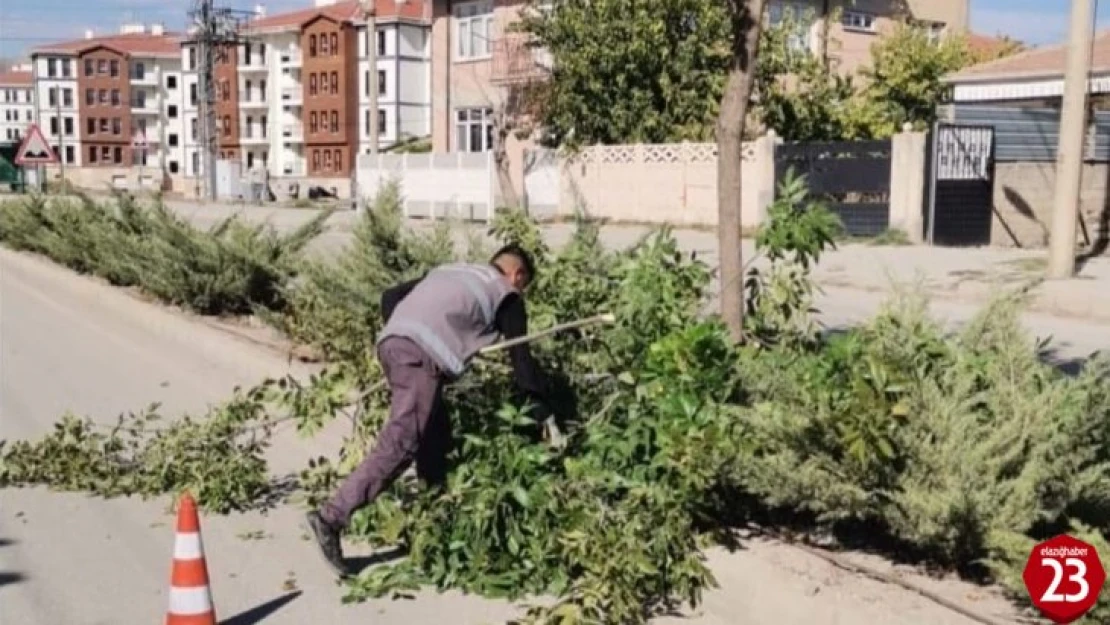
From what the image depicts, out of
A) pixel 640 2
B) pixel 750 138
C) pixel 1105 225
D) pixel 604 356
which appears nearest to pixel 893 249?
pixel 1105 225

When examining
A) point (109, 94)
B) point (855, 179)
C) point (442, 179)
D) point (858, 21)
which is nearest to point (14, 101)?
point (109, 94)

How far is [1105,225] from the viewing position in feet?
77.1

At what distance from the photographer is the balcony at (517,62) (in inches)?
1483

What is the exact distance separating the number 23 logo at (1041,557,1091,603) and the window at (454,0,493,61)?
40053 millimetres

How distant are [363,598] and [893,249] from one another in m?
18.0

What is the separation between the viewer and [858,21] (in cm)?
4569

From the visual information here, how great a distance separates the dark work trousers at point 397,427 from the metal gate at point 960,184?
19.0 metres

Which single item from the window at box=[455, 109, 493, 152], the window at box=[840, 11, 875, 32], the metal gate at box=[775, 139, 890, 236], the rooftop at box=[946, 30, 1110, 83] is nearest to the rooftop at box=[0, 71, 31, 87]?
the window at box=[455, 109, 493, 152]

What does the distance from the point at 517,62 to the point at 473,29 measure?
5690mm

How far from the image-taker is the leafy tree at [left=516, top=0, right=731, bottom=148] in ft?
103

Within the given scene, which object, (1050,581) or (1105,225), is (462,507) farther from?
(1105,225)

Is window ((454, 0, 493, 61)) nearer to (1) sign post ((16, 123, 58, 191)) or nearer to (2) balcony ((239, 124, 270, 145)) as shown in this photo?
(1) sign post ((16, 123, 58, 191))

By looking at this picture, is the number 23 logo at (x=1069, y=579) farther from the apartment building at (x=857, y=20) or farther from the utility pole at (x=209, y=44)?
the utility pole at (x=209, y=44)

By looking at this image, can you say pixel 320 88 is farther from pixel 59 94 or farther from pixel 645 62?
pixel 645 62
